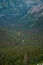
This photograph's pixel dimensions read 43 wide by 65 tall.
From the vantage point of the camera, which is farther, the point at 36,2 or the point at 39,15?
the point at 39,15

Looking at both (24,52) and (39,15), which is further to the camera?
(39,15)

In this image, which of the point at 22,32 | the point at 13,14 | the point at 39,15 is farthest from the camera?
the point at 39,15

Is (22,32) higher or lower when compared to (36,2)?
lower

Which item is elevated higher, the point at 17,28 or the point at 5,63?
the point at 17,28

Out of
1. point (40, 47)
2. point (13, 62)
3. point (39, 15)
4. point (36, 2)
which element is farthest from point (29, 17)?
point (13, 62)

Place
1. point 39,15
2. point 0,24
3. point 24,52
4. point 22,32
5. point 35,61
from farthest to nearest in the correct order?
point 39,15
point 0,24
point 22,32
point 24,52
point 35,61

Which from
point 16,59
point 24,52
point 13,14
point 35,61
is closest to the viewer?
point 35,61

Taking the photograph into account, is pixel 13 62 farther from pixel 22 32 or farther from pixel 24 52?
pixel 22 32

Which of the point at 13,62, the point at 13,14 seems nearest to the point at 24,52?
the point at 13,62

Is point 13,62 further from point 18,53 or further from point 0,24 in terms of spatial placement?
point 0,24
